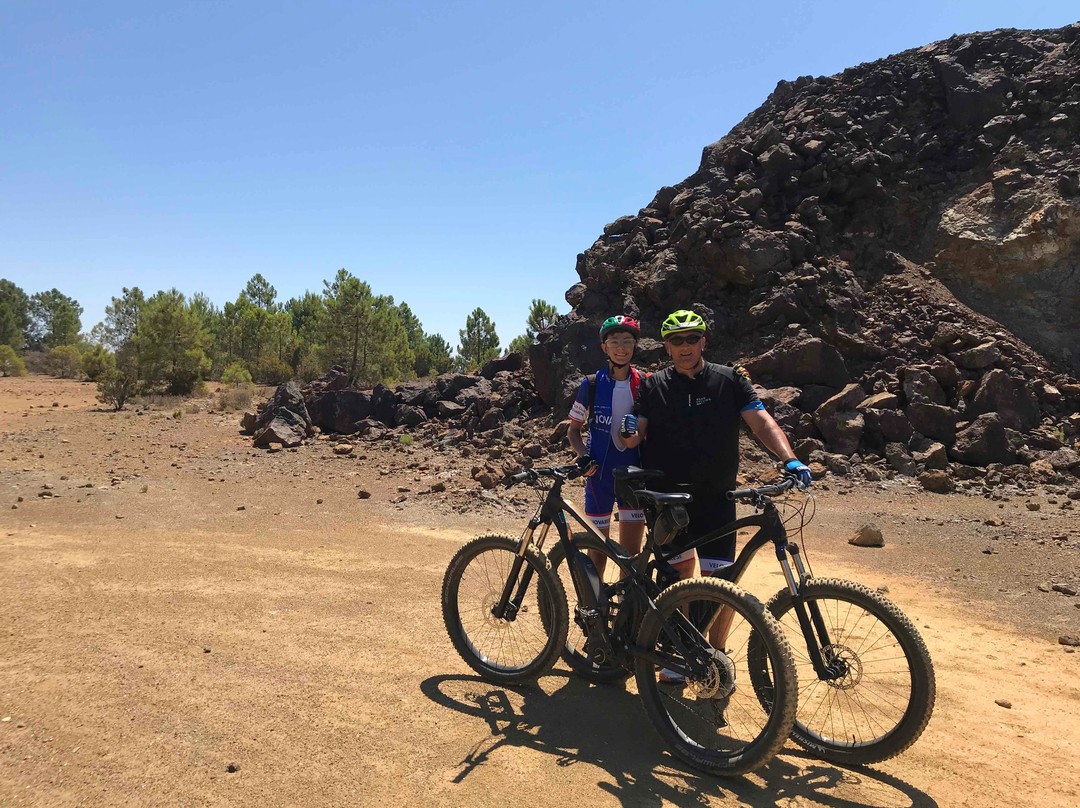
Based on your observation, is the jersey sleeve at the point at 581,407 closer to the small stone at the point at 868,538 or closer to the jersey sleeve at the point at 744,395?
the jersey sleeve at the point at 744,395

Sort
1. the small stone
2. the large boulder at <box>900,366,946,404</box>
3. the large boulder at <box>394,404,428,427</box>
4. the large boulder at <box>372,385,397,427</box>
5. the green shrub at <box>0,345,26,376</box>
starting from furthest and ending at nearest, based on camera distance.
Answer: the green shrub at <box>0,345,26,376</box>, the large boulder at <box>372,385,397,427</box>, the large boulder at <box>394,404,428,427</box>, the large boulder at <box>900,366,946,404</box>, the small stone

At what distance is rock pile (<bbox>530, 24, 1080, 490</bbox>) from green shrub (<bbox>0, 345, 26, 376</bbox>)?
3919cm

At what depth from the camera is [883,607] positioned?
9.37 feet

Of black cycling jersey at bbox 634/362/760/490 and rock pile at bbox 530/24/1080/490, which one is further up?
rock pile at bbox 530/24/1080/490

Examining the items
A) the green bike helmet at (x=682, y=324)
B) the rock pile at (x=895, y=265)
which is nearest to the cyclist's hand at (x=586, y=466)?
the green bike helmet at (x=682, y=324)

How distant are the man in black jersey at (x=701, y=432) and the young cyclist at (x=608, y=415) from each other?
1.78 feet

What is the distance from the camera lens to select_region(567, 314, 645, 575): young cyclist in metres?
4.20

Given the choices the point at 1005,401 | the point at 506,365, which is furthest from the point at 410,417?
the point at 1005,401

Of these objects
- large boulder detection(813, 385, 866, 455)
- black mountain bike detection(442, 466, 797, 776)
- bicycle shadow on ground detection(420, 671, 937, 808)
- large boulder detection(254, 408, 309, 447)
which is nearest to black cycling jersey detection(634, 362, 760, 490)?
black mountain bike detection(442, 466, 797, 776)

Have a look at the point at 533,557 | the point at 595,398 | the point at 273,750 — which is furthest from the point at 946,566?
the point at 273,750

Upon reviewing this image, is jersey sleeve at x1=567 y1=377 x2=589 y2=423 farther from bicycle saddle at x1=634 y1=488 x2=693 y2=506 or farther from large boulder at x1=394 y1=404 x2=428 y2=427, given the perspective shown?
large boulder at x1=394 y1=404 x2=428 y2=427

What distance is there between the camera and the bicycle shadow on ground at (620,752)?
110 inches

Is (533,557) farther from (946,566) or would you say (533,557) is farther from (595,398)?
(946,566)

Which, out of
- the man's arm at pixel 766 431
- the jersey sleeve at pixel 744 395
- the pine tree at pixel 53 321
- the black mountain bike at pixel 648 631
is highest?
the pine tree at pixel 53 321
